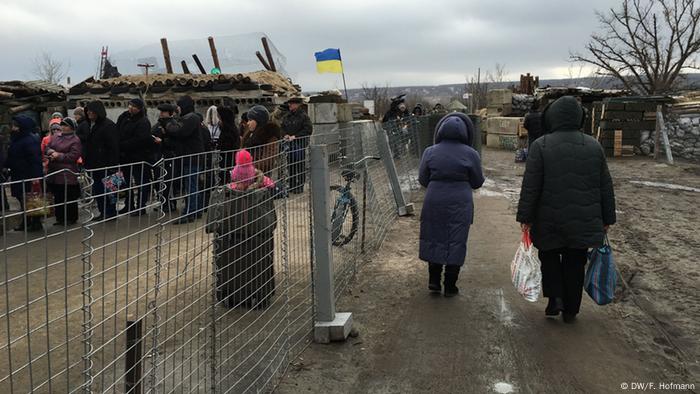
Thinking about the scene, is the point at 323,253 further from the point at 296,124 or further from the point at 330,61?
the point at 330,61

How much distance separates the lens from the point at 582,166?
446 centimetres

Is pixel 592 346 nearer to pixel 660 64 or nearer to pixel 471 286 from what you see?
pixel 471 286

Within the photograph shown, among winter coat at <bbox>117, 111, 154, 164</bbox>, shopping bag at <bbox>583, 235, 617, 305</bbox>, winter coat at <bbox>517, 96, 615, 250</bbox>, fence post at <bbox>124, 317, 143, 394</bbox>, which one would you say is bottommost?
shopping bag at <bbox>583, 235, 617, 305</bbox>

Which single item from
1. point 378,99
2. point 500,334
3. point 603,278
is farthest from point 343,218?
point 378,99

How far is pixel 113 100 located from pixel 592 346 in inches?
555

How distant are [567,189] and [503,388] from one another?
66.8 inches

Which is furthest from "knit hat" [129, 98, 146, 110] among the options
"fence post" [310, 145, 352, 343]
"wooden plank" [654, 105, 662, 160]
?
"wooden plank" [654, 105, 662, 160]

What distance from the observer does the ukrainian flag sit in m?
14.0

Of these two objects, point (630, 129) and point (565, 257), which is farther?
point (630, 129)

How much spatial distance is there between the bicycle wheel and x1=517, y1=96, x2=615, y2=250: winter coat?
2364 millimetres

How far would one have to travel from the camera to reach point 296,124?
1061 centimetres

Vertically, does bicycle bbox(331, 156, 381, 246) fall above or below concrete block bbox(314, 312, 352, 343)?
above

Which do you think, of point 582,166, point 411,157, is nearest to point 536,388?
point 582,166

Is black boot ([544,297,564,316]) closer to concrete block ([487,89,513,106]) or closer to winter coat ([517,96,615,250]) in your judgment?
winter coat ([517,96,615,250])
